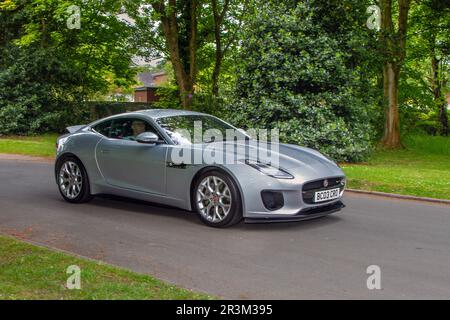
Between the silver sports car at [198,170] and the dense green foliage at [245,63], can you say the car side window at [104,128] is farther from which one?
the dense green foliage at [245,63]

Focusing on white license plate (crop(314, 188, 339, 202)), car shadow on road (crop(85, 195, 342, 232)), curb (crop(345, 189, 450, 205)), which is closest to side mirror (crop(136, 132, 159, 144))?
car shadow on road (crop(85, 195, 342, 232))

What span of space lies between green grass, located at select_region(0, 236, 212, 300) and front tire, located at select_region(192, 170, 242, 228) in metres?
2.25

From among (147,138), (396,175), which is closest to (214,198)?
(147,138)

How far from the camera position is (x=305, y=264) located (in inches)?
245

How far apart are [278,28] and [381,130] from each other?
9.77 metres

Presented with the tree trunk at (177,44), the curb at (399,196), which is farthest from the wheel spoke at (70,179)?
the tree trunk at (177,44)

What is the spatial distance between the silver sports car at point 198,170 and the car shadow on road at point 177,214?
22 cm

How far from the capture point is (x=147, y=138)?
8.35 m

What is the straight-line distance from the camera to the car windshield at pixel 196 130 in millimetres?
8523

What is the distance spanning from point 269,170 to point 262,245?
40.4 inches

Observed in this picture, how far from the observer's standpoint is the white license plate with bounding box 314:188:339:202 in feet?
25.4

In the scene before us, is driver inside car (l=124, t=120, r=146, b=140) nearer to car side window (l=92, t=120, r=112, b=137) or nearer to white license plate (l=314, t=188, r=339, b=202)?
car side window (l=92, t=120, r=112, b=137)
